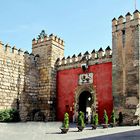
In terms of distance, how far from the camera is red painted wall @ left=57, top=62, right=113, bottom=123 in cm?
1819

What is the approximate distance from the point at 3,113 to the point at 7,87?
6.13ft

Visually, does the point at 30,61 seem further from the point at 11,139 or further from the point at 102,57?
the point at 11,139

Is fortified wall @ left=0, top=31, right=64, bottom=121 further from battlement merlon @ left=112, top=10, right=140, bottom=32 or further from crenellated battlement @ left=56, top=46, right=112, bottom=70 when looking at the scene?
battlement merlon @ left=112, top=10, right=140, bottom=32

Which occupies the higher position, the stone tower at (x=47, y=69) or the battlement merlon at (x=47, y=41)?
the battlement merlon at (x=47, y=41)

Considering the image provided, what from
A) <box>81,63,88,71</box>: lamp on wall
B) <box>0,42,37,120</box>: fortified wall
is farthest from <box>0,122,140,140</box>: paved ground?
<box>81,63,88,71</box>: lamp on wall

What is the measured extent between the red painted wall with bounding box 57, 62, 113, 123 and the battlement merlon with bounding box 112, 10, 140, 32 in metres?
2.55

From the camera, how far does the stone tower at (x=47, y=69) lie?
67.4 ft

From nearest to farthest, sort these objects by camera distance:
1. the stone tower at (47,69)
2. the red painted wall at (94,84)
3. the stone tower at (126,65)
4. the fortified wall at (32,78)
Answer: the stone tower at (126,65), the red painted wall at (94,84), the fortified wall at (32,78), the stone tower at (47,69)

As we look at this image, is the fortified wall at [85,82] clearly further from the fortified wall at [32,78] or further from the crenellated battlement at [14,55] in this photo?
the crenellated battlement at [14,55]

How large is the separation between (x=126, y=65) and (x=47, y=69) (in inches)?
255

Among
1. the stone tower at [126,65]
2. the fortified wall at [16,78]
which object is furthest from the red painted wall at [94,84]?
the fortified wall at [16,78]

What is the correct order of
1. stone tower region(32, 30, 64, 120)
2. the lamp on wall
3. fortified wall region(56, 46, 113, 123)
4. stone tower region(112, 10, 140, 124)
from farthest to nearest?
stone tower region(32, 30, 64, 120) < the lamp on wall < fortified wall region(56, 46, 113, 123) < stone tower region(112, 10, 140, 124)

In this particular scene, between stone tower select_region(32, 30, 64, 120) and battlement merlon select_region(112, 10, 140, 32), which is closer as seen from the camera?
battlement merlon select_region(112, 10, 140, 32)

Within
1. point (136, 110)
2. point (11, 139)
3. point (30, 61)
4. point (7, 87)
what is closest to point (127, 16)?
point (136, 110)
